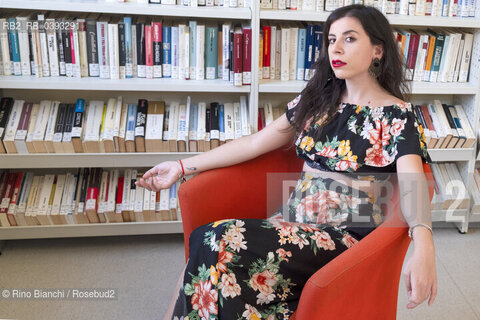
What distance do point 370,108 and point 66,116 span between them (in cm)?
148

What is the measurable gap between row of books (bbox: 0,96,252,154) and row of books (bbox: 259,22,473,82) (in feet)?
0.93

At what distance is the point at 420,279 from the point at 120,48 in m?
1.70

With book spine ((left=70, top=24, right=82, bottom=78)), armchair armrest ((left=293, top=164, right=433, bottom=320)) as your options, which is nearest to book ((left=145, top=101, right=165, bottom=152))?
book spine ((left=70, top=24, right=82, bottom=78))

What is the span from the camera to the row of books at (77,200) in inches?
97.6

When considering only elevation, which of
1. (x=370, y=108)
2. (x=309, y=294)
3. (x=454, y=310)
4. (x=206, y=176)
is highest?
(x=370, y=108)

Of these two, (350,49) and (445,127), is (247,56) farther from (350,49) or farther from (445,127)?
(445,127)

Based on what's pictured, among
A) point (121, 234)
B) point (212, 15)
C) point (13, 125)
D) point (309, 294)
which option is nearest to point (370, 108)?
point (309, 294)

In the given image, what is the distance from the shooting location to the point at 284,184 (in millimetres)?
1929

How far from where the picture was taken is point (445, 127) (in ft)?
8.68

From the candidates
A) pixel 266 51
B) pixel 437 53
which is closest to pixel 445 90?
pixel 437 53

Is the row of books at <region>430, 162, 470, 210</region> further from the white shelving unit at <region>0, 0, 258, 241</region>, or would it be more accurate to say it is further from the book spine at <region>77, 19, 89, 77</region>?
the book spine at <region>77, 19, 89, 77</region>

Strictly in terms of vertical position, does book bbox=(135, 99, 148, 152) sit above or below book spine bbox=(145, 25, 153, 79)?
below

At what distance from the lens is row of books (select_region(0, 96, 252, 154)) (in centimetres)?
238

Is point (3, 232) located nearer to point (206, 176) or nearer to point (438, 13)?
point (206, 176)
